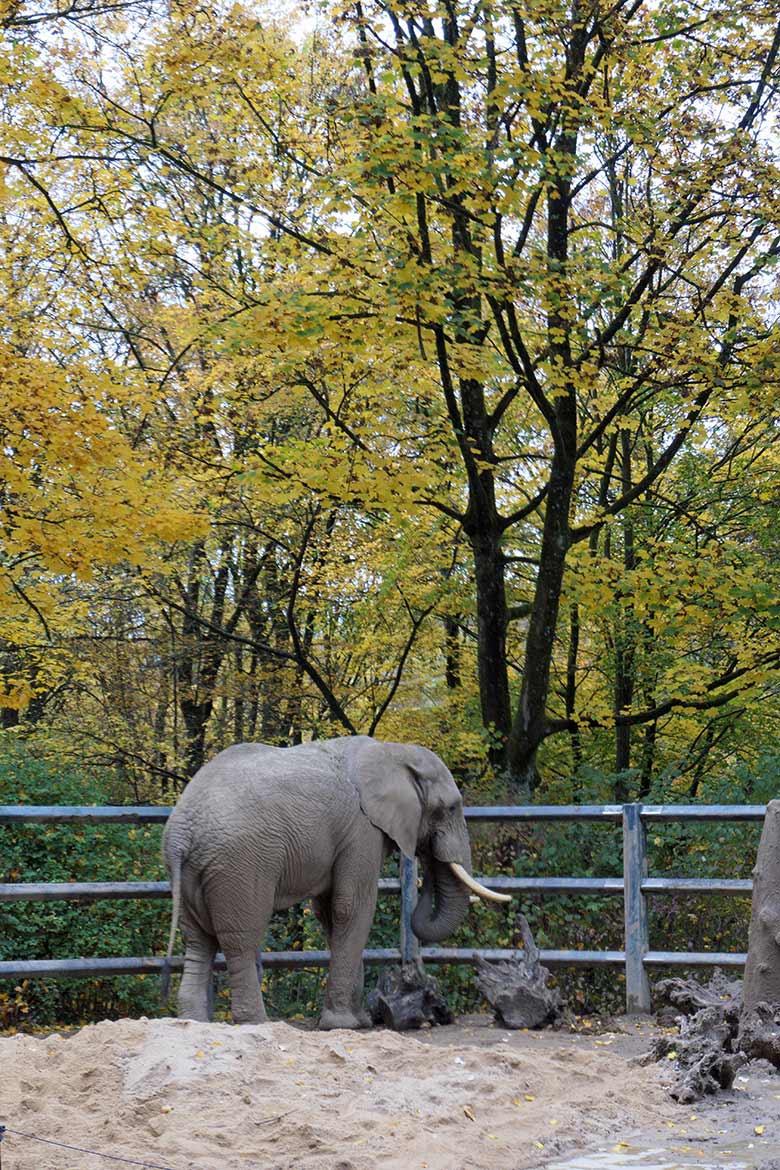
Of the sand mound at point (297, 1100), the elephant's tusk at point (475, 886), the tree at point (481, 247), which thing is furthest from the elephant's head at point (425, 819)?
the tree at point (481, 247)

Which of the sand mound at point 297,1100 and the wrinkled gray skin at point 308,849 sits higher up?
the wrinkled gray skin at point 308,849

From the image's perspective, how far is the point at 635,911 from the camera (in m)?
8.65

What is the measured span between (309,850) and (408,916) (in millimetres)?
1244

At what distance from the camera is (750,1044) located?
257 inches

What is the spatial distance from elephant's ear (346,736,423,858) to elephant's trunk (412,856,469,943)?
14.6 inches

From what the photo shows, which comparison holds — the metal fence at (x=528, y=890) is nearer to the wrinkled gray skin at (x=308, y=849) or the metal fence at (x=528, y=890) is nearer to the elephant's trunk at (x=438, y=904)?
the elephant's trunk at (x=438, y=904)

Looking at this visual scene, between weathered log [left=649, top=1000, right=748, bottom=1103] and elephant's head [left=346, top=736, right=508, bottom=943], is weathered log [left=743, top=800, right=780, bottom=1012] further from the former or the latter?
elephant's head [left=346, top=736, right=508, bottom=943]

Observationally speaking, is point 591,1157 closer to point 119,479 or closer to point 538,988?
point 538,988

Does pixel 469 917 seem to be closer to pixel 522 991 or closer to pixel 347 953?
pixel 522 991

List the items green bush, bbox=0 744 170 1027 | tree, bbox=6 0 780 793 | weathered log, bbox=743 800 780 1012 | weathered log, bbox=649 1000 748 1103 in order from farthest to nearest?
1. tree, bbox=6 0 780 793
2. green bush, bbox=0 744 170 1027
3. weathered log, bbox=743 800 780 1012
4. weathered log, bbox=649 1000 748 1103

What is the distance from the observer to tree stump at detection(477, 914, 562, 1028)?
8188 millimetres

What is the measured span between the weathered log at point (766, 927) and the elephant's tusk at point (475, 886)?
5.87ft

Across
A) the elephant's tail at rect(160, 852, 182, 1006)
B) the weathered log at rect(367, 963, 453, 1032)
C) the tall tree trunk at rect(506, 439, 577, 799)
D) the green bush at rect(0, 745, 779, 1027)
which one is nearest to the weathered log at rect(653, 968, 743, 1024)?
the green bush at rect(0, 745, 779, 1027)

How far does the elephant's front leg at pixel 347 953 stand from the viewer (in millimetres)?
8234
